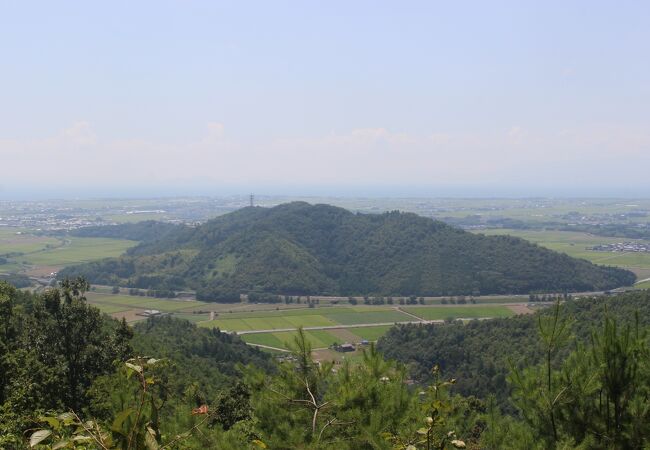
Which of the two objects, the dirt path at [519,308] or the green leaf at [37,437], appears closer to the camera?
the green leaf at [37,437]

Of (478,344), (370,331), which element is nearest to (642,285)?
(478,344)

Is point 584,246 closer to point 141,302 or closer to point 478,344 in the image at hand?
point 478,344

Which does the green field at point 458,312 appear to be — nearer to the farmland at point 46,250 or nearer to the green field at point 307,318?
the green field at point 307,318

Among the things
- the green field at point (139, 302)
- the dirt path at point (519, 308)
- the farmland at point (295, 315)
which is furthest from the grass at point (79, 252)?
the dirt path at point (519, 308)

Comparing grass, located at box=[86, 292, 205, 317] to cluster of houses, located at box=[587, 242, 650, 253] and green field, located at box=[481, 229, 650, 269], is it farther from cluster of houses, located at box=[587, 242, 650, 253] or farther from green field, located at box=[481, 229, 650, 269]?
cluster of houses, located at box=[587, 242, 650, 253]

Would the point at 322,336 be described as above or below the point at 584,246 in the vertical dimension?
below

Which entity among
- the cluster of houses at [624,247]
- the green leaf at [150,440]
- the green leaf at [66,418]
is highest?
the green leaf at [66,418]
